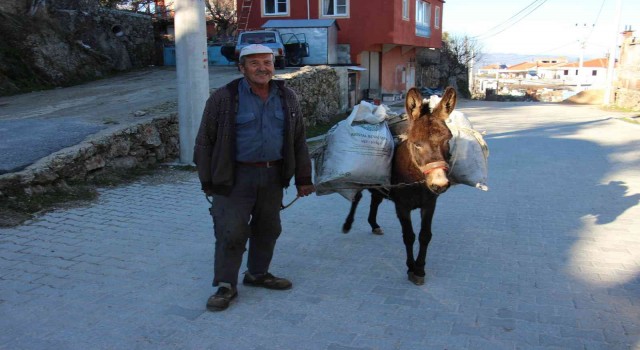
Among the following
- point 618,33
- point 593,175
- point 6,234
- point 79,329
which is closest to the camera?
point 79,329

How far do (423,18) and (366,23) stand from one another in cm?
731

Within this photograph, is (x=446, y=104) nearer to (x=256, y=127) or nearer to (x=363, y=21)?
(x=256, y=127)

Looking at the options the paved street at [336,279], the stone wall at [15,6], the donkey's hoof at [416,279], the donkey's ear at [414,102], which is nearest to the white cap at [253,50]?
the donkey's ear at [414,102]

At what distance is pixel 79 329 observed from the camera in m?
3.66

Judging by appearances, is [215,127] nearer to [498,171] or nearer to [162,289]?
[162,289]

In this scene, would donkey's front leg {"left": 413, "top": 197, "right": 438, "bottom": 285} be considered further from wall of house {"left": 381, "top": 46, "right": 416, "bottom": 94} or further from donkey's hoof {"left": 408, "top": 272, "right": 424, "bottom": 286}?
wall of house {"left": 381, "top": 46, "right": 416, "bottom": 94}

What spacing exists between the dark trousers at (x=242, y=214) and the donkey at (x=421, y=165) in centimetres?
110

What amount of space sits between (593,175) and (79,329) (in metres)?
8.94

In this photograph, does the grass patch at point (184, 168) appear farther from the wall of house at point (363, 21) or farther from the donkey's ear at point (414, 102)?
the wall of house at point (363, 21)

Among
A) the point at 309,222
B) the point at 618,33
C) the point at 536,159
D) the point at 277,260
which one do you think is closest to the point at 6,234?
the point at 277,260

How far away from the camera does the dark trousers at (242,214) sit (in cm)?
392

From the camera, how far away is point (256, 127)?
12.6 ft

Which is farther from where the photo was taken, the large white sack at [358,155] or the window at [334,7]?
the window at [334,7]

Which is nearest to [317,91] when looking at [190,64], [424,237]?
[190,64]
